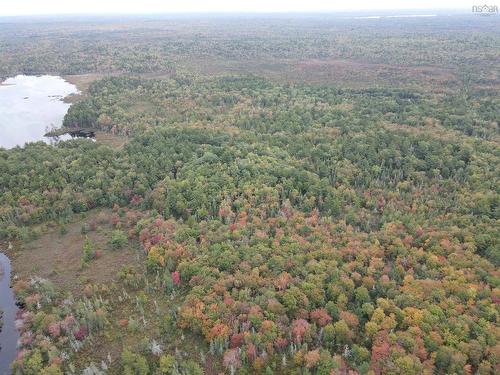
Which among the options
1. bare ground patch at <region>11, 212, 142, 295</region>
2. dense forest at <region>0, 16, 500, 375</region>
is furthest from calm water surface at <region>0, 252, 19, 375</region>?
dense forest at <region>0, 16, 500, 375</region>

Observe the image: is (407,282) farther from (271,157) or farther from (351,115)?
(351,115)

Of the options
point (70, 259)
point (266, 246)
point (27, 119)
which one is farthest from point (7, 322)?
point (27, 119)

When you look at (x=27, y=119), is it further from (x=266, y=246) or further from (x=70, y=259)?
(x=266, y=246)

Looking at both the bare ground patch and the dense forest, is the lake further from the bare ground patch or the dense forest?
the bare ground patch

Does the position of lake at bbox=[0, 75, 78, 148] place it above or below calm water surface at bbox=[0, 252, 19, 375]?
above

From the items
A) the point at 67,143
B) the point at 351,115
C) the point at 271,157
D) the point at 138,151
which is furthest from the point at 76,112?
the point at 351,115

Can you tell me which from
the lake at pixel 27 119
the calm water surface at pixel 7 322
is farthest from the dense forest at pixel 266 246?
the lake at pixel 27 119

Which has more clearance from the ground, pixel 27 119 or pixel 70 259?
pixel 27 119
